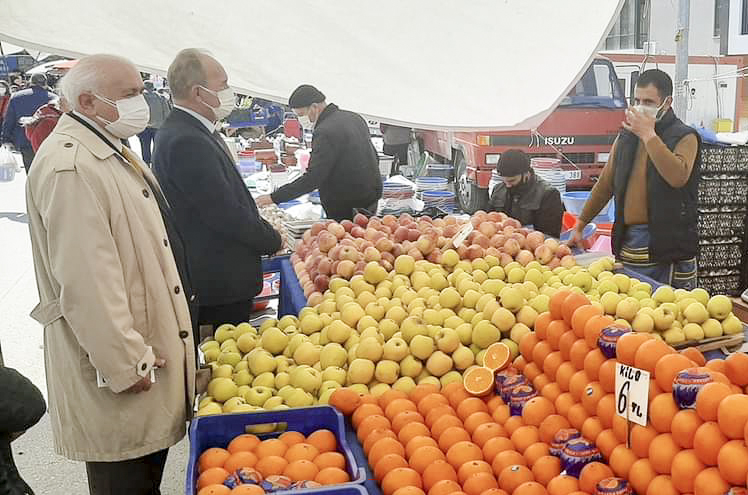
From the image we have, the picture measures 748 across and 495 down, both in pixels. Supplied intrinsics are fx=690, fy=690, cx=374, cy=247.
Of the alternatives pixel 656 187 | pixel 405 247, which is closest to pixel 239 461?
pixel 405 247

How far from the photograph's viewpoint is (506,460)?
1811 millimetres

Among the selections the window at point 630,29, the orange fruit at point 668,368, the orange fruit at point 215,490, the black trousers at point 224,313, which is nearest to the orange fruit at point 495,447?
the orange fruit at point 668,368

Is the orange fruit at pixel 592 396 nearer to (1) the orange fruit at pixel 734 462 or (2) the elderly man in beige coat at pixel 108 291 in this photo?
(1) the orange fruit at pixel 734 462

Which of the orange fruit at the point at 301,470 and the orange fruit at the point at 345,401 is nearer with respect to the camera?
the orange fruit at the point at 301,470

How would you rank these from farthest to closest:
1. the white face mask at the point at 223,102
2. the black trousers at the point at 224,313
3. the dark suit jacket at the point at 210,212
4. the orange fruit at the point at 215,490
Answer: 1. the black trousers at the point at 224,313
2. the white face mask at the point at 223,102
3. the dark suit jacket at the point at 210,212
4. the orange fruit at the point at 215,490

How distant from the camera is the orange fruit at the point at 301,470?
183 cm

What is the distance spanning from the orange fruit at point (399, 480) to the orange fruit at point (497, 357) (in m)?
0.52

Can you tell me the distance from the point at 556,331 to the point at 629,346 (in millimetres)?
417

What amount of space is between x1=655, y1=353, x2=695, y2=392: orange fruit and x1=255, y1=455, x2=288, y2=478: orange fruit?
996 mm

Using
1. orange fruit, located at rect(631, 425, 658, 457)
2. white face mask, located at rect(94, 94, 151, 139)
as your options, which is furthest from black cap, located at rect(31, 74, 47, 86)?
orange fruit, located at rect(631, 425, 658, 457)

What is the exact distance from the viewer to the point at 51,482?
3.42 metres

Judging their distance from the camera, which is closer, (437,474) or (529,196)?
(437,474)

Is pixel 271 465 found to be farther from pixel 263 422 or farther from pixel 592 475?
pixel 592 475

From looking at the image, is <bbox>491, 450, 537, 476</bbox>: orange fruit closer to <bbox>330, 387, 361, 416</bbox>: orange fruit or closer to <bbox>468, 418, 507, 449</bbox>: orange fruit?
<bbox>468, 418, 507, 449</bbox>: orange fruit
